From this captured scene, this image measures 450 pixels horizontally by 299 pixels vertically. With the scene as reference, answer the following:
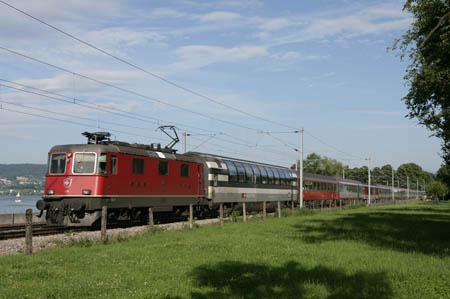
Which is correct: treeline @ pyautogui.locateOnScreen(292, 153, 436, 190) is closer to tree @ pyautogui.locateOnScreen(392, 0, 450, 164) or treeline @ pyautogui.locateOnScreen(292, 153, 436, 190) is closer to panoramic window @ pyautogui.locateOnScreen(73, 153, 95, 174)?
tree @ pyautogui.locateOnScreen(392, 0, 450, 164)

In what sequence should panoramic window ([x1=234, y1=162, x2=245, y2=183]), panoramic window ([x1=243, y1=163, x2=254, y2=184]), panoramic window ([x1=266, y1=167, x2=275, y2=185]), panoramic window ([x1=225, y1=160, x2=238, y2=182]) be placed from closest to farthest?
panoramic window ([x1=225, y1=160, x2=238, y2=182]), panoramic window ([x1=234, y1=162, x2=245, y2=183]), panoramic window ([x1=243, y1=163, x2=254, y2=184]), panoramic window ([x1=266, y1=167, x2=275, y2=185])

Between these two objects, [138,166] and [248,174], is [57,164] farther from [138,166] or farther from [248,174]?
[248,174]

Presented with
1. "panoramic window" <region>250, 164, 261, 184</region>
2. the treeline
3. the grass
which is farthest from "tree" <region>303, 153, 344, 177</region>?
the grass

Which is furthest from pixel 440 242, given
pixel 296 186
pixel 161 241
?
pixel 296 186

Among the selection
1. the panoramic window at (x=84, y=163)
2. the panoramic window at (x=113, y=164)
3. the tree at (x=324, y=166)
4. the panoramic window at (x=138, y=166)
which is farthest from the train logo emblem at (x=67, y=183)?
the tree at (x=324, y=166)

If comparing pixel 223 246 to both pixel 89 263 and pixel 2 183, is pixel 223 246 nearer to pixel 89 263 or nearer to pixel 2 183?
pixel 89 263

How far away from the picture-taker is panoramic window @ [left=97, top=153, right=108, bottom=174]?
20.9 m

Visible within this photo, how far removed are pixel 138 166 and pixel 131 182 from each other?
3.26 feet

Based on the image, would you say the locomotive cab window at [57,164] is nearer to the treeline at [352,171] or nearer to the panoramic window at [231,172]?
the panoramic window at [231,172]

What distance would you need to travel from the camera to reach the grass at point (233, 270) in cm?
873

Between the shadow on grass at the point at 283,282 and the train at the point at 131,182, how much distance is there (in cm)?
1118

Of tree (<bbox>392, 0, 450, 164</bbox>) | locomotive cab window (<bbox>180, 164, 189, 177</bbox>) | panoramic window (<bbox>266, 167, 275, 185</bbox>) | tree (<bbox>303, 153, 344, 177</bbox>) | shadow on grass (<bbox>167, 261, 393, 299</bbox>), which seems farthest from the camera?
tree (<bbox>303, 153, 344, 177</bbox>)

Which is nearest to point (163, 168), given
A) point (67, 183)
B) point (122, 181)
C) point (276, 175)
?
point (122, 181)

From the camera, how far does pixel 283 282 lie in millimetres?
9578
